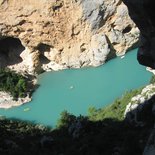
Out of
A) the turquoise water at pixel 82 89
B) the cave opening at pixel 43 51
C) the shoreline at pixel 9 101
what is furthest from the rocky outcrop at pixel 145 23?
the cave opening at pixel 43 51

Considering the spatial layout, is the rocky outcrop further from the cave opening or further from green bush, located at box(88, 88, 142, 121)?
the cave opening

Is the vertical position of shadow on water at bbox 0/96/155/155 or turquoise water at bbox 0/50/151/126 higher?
shadow on water at bbox 0/96/155/155

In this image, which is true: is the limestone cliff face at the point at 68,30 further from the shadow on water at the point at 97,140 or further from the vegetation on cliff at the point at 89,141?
the shadow on water at the point at 97,140

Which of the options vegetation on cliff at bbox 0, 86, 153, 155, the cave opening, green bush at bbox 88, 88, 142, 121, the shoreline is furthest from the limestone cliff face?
vegetation on cliff at bbox 0, 86, 153, 155

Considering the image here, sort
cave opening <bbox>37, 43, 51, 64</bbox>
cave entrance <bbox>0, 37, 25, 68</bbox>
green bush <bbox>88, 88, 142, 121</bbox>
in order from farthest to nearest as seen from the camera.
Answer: cave entrance <bbox>0, 37, 25, 68</bbox> < cave opening <bbox>37, 43, 51, 64</bbox> < green bush <bbox>88, 88, 142, 121</bbox>

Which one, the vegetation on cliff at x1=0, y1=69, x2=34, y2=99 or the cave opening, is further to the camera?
the cave opening

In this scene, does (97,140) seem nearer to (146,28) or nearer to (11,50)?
(146,28)

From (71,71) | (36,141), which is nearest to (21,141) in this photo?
(36,141)
